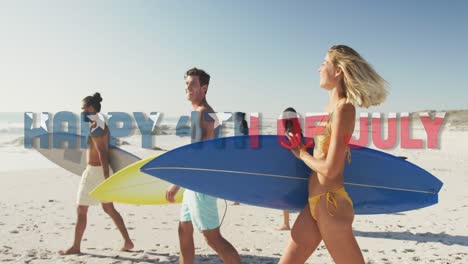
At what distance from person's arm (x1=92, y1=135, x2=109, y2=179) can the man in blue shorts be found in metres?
1.24

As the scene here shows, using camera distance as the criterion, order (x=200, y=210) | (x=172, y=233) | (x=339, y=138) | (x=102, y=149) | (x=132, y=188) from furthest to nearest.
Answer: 1. (x=172, y=233)
2. (x=132, y=188)
3. (x=102, y=149)
4. (x=200, y=210)
5. (x=339, y=138)

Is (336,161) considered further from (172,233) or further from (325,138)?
(172,233)

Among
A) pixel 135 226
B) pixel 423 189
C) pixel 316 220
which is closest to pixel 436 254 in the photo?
pixel 423 189

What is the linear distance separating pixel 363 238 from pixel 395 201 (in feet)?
7.28

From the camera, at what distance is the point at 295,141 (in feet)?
8.87

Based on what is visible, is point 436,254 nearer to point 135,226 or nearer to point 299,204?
point 299,204

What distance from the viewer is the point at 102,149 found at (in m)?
4.42

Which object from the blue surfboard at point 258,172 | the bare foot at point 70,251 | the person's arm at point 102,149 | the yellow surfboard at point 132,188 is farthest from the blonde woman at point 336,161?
the bare foot at point 70,251

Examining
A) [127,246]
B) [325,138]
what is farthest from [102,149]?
[325,138]

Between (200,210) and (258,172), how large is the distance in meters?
0.54

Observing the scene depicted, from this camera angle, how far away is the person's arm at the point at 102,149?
4.42 meters

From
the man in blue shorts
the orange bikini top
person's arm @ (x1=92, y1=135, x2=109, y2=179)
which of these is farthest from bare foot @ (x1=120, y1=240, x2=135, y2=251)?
the orange bikini top

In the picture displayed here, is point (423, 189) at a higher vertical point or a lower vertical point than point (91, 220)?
higher

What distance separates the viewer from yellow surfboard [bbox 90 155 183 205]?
170 inches
